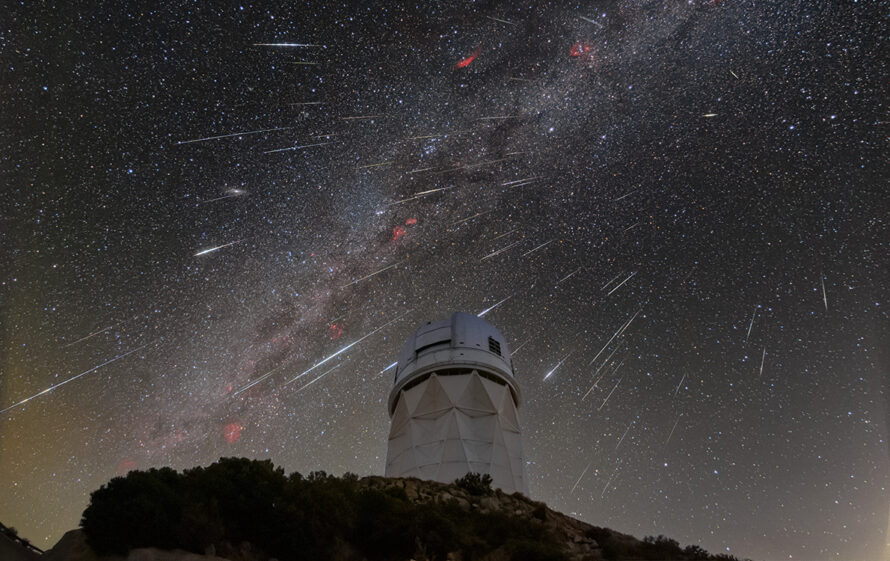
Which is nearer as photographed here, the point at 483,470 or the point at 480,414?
the point at 483,470

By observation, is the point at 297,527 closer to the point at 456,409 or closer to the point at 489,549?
the point at 489,549

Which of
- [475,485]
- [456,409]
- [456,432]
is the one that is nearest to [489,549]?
[475,485]

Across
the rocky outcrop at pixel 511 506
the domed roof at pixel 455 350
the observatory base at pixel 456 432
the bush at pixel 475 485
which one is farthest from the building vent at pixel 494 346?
the rocky outcrop at pixel 511 506

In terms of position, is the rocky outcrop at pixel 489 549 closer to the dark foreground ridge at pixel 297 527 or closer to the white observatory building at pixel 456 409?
the dark foreground ridge at pixel 297 527

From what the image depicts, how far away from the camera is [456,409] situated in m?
21.4

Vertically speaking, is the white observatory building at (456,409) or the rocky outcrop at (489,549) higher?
the white observatory building at (456,409)

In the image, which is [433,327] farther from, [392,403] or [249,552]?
[249,552]

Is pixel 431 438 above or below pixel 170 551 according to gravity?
above

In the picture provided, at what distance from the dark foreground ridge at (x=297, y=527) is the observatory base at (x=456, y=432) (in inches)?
243

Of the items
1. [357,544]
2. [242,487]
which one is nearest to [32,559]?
[242,487]

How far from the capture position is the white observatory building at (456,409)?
20.5 metres

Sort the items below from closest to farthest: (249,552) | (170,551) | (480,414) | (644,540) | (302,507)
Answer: (170,551) → (249,552) → (302,507) → (644,540) → (480,414)

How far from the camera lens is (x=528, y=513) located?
47.9ft

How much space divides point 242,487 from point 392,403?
13.3 metres
